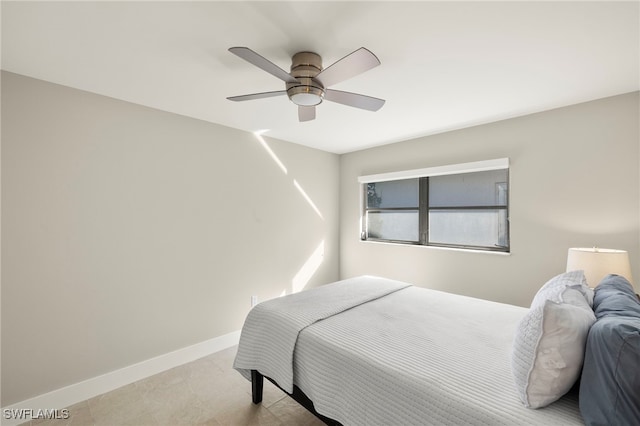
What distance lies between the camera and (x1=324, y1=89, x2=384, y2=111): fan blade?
181cm

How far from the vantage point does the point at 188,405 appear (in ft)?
6.82

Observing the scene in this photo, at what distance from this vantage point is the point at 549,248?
2.61 metres

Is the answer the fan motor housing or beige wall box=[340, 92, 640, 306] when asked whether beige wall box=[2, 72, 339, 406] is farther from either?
beige wall box=[340, 92, 640, 306]

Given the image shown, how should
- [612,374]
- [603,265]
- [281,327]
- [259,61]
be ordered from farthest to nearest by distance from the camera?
1. [603,265]
2. [281,327]
3. [259,61]
4. [612,374]

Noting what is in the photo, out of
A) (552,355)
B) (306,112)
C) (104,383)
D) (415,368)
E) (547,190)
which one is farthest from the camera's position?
(547,190)

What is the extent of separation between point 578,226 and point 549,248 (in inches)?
11.6

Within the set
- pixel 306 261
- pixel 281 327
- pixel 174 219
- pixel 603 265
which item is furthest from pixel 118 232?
pixel 603 265

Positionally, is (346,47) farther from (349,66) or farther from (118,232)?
(118,232)

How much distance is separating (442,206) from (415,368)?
2530mm

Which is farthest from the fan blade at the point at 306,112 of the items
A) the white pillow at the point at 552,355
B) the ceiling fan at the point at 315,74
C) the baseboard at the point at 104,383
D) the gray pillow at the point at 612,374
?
the baseboard at the point at 104,383

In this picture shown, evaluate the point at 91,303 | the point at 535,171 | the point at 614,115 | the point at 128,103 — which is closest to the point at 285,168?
the point at 128,103

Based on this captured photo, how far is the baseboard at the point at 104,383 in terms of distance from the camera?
1925mm

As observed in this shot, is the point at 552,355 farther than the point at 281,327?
No

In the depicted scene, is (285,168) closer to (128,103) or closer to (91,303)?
(128,103)
